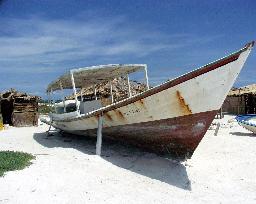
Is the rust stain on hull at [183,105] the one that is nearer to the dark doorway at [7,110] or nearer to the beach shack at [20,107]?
the beach shack at [20,107]

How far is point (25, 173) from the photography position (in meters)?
7.80

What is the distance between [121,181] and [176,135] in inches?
79.4

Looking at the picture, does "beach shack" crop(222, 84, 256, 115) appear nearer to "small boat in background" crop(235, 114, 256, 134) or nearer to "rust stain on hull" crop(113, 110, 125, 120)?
"small boat in background" crop(235, 114, 256, 134)

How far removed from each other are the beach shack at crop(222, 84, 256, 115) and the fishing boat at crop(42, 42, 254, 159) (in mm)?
18906

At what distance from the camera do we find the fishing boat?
819cm

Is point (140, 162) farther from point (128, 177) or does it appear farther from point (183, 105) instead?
point (183, 105)

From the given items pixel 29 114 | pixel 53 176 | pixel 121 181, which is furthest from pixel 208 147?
pixel 29 114

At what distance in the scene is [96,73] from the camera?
464 inches

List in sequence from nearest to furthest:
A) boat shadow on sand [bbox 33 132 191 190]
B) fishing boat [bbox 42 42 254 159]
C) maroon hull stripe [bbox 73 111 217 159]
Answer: fishing boat [bbox 42 42 254 159] < boat shadow on sand [bbox 33 132 191 190] < maroon hull stripe [bbox 73 111 217 159]

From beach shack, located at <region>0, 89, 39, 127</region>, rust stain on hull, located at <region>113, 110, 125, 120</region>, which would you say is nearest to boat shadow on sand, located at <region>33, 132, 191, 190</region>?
rust stain on hull, located at <region>113, 110, 125, 120</region>

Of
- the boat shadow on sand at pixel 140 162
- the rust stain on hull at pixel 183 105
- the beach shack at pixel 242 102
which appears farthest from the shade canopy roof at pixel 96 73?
the beach shack at pixel 242 102

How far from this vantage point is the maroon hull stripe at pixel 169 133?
8.76m

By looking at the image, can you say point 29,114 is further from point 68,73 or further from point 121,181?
point 121,181

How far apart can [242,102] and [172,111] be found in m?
21.4
